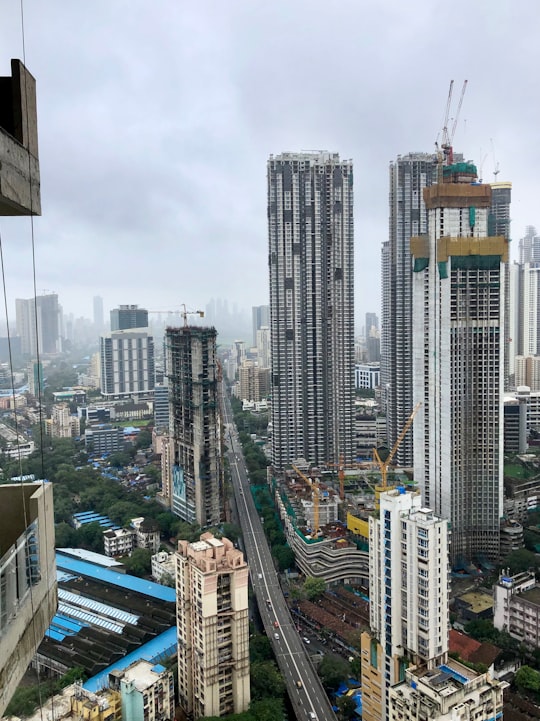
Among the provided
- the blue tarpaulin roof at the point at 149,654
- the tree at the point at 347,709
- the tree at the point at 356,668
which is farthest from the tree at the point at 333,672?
the blue tarpaulin roof at the point at 149,654

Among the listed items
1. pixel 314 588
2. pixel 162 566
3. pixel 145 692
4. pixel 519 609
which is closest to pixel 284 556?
pixel 314 588

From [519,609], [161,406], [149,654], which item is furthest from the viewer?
[161,406]

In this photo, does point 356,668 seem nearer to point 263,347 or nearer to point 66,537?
point 66,537

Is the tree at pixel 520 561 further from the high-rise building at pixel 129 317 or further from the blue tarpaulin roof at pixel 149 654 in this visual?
the high-rise building at pixel 129 317

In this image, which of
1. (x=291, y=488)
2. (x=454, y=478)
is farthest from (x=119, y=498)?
(x=454, y=478)

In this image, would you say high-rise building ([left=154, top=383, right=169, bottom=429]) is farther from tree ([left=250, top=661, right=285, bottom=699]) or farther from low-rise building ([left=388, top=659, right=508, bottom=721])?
low-rise building ([left=388, top=659, right=508, bottom=721])
